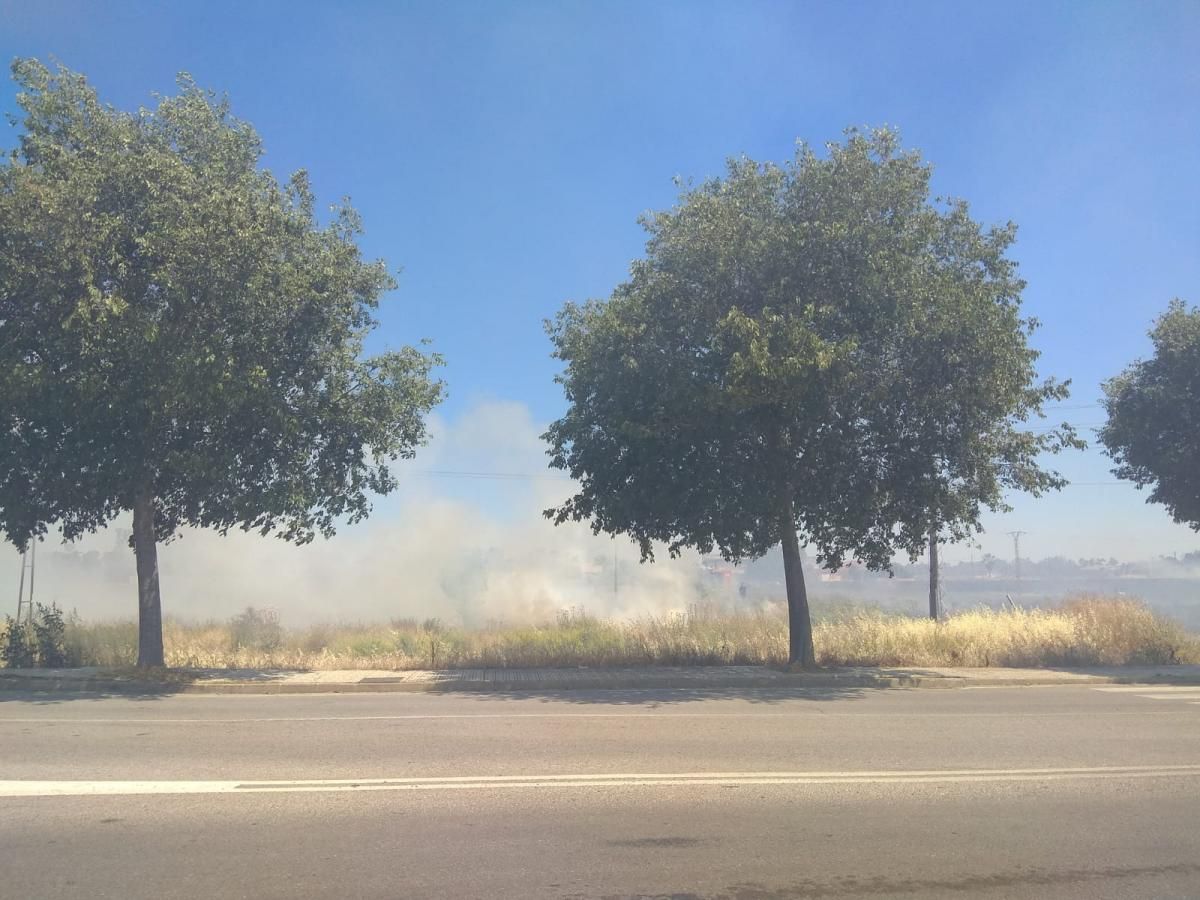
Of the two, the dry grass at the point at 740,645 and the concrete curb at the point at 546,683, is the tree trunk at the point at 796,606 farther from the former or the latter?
the dry grass at the point at 740,645

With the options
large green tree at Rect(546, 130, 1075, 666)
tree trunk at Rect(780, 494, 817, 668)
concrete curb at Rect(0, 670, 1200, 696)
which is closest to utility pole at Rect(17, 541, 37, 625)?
concrete curb at Rect(0, 670, 1200, 696)

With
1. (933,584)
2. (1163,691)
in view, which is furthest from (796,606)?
(933,584)

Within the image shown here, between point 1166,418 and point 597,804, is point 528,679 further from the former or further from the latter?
point 1166,418

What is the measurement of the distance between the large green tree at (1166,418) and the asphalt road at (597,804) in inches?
337

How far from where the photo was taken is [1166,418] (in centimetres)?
1917

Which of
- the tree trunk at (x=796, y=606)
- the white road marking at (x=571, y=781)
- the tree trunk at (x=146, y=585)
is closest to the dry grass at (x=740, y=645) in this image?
the tree trunk at (x=796, y=606)

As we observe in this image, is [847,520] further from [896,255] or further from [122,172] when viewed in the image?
[122,172]

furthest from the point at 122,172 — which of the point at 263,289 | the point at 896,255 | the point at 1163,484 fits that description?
the point at 1163,484

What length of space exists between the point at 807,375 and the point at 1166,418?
33.4 feet

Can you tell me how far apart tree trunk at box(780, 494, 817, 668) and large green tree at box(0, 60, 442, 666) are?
6977mm

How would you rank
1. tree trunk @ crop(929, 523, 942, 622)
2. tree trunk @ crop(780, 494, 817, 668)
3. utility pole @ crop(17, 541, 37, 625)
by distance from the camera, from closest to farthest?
1. tree trunk @ crop(780, 494, 817, 668)
2. utility pole @ crop(17, 541, 37, 625)
3. tree trunk @ crop(929, 523, 942, 622)

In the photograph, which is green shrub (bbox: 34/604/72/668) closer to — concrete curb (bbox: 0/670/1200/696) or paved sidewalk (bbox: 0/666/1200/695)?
paved sidewalk (bbox: 0/666/1200/695)

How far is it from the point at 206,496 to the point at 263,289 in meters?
4.00

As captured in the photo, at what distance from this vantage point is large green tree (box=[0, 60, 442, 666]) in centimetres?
1329
